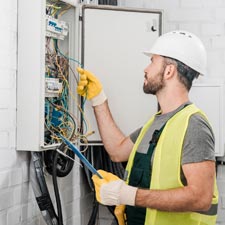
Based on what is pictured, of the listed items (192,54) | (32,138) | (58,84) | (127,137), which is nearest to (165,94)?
(192,54)

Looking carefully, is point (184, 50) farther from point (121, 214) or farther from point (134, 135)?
point (121, 214)

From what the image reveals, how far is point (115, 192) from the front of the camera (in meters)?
1.70

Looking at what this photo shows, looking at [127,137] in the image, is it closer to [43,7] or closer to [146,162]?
[146,162]

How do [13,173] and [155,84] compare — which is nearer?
[13,173]

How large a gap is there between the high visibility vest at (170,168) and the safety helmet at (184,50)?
0.77 ft

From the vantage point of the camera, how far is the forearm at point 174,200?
5.31 feet

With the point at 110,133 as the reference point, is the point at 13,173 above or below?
below

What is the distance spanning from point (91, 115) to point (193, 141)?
2.31 feet

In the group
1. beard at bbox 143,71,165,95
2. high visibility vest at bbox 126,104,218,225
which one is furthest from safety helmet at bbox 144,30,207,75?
high visibility vest at bbox 126,104,218,225

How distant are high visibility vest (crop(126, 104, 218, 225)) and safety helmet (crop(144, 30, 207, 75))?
0.23m

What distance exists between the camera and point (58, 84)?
199 cm

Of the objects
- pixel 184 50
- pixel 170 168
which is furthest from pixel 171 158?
pixel 184 50

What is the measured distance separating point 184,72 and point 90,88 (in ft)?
1.62

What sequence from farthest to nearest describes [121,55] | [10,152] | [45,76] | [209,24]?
[209,24] → [121,55] → [45,76] → [10,152]
